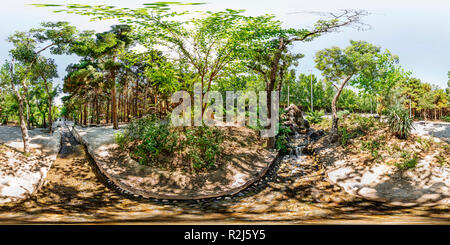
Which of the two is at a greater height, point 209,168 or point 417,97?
point 417,97

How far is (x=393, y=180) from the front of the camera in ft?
12.7

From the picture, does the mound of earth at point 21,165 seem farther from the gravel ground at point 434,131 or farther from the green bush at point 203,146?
the gravel ground at point 434,131

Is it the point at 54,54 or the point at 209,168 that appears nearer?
the point at 54,54

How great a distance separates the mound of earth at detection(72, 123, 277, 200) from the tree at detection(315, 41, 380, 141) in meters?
3.43

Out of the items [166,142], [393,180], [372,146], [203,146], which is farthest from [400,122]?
[166,142]

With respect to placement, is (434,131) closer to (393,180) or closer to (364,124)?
(364,124)

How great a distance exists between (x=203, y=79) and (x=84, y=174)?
3892mm

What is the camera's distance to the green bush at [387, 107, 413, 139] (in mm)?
5395

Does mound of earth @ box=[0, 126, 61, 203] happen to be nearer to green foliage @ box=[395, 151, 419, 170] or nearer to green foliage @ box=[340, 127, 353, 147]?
green foliage @ box=[395, 151, 419, 170]

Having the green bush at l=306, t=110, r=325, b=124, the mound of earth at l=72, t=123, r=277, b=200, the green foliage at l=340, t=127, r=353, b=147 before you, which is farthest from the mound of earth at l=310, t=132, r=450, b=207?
the green bush at l=306, t=110, r=325, b=124

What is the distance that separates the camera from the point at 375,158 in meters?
4.89

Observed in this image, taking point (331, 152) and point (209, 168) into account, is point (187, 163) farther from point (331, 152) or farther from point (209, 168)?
point (331, 152)
